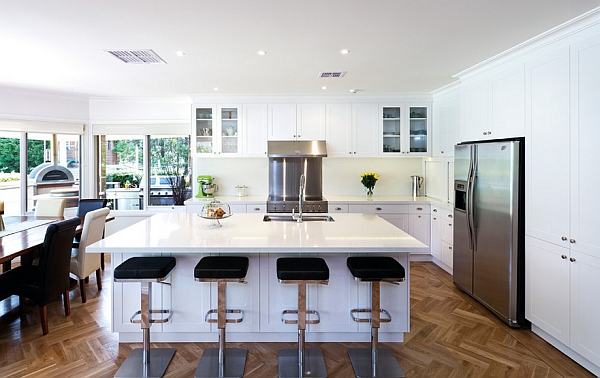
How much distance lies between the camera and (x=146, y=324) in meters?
2.49

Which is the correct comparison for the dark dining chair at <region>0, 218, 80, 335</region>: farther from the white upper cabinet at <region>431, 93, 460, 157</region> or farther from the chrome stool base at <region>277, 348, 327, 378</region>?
the white upper cabinet at <region>431, 93, 460, 157</region>

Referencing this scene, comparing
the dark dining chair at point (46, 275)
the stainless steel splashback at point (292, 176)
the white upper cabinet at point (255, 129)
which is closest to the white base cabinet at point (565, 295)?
the stainless steel splashback at point (292, 176)

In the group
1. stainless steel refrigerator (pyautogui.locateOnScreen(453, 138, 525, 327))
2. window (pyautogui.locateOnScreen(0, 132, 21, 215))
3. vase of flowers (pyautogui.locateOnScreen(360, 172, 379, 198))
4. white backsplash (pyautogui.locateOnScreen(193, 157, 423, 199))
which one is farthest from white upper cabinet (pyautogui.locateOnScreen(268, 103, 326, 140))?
window (pyautogui.locateOnScreen(0, 132, 21, 215))

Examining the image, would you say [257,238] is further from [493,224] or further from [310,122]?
[310,122]

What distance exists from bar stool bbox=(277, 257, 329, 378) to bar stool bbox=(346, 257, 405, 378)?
0.23m

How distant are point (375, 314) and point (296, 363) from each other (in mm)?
683

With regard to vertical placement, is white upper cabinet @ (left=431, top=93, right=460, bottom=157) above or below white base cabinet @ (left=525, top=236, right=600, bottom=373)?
above

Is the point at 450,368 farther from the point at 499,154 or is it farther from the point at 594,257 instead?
the point at 499,154

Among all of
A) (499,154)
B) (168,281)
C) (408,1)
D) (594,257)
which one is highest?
(408,1)

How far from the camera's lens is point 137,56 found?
3.51 m

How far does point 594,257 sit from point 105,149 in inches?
258

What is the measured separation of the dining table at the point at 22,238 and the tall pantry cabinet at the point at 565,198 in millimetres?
4255

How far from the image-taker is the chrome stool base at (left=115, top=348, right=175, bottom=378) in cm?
245

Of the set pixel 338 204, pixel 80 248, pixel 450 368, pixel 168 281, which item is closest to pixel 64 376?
pixel 168 281
